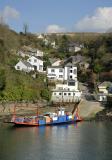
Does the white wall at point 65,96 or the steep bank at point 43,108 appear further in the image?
the white wall at point 65,96

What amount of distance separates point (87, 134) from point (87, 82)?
31064 mm

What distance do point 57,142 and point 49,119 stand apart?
12400 mm

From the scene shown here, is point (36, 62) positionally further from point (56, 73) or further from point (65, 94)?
point (65, 94)

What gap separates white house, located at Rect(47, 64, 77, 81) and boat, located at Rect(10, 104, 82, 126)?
17283mm

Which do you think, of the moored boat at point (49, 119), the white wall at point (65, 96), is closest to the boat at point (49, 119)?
the moored boat at point (49, 119)

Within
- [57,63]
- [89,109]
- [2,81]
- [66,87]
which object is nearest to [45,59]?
[57,63]

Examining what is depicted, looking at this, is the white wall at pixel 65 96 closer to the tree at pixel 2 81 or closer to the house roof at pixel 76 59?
the tree at pixel 2 81

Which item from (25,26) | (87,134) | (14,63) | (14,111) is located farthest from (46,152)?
(25,26)

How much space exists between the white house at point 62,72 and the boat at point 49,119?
17.3m

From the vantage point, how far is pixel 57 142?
3594cm

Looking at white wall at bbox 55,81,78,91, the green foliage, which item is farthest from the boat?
white wall at bbox 55,81,78,91

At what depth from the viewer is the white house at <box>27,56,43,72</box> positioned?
232ft

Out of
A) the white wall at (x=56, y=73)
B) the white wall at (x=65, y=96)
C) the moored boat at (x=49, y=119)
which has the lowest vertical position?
the moored boat at (x=49, y=119)

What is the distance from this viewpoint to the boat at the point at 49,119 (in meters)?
46.4
